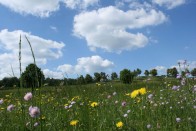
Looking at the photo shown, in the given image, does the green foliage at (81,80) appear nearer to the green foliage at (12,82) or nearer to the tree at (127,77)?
the green foliage at (12,82)

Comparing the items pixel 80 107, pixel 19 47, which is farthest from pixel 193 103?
pixel 19 47

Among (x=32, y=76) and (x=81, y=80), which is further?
(x=81, y=80)

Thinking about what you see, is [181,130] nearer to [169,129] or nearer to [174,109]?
[169,129]

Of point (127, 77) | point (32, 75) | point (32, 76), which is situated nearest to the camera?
point (32, 76)

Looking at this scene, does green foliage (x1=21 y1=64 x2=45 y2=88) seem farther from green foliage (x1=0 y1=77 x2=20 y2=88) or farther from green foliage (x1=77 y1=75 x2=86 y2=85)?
green foliage (x1=77 y1=75 x2=86 y2=85)

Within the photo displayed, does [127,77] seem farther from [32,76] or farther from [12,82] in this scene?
[32,76]

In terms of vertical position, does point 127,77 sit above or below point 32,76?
above

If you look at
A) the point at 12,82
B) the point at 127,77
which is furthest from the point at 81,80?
the point at 127,77

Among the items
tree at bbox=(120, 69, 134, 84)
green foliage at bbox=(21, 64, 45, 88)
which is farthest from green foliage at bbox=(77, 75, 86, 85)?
tree at bbox=(120, 69, 134, 84)

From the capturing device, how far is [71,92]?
6402 millimetres

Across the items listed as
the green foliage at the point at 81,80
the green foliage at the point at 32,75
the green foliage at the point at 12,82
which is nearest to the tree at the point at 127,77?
the green foliage at the point at 81,80

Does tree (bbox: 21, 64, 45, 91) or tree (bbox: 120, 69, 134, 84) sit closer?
tree (bbox: 21, 64, 45, 91)

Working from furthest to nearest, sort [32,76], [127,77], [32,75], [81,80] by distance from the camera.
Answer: [127,77], [81,80], [32,75], [32,76]

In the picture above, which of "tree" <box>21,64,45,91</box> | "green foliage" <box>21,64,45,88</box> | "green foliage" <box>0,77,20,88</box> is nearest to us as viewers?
"tree" <box>21,64,45,91</box>
